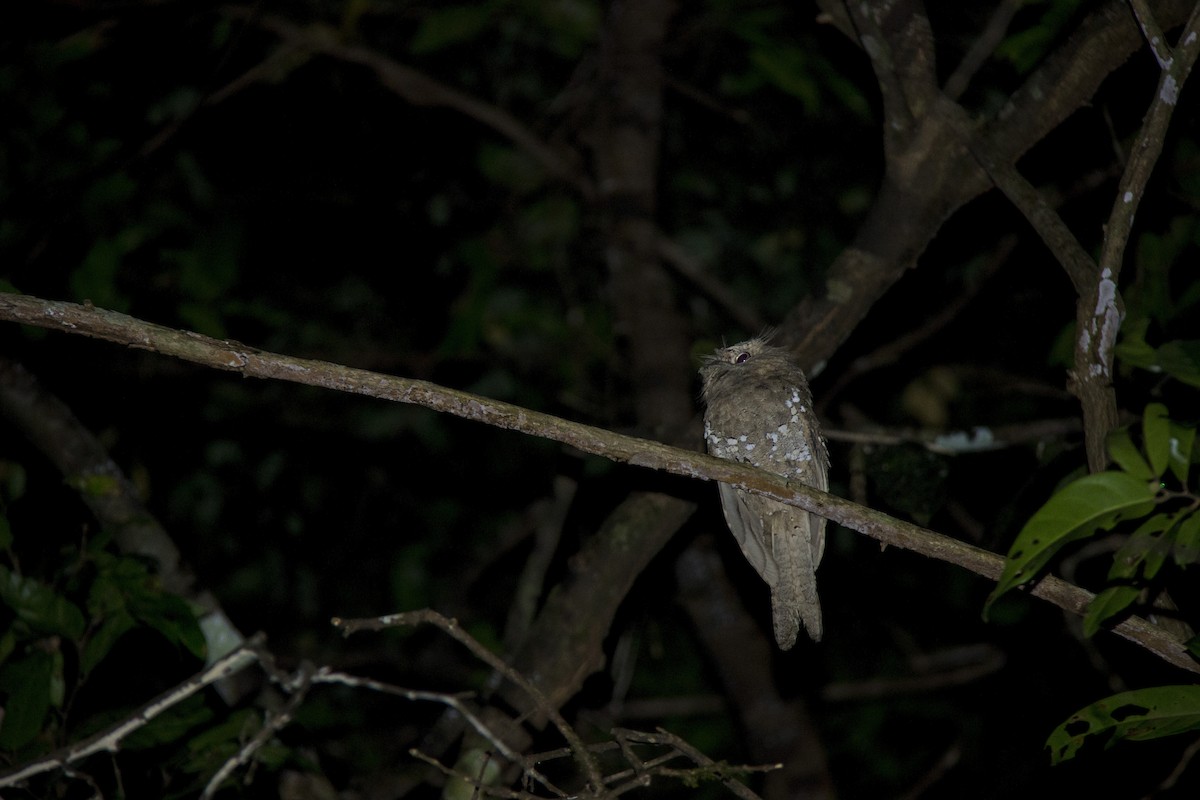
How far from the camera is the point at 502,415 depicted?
2254 mm

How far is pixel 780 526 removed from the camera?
3502 millimetres

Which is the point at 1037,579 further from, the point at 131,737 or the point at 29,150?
the point at 29,150

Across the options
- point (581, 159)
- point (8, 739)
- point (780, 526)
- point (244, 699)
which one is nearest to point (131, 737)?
point (8, 739)

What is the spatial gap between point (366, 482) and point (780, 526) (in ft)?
11.9

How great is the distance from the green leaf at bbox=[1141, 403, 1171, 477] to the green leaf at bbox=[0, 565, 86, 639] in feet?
9.51

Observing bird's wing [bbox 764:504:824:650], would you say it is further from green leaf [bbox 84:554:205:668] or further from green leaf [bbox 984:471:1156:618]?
green leaf [bbox 84:554:205:668]

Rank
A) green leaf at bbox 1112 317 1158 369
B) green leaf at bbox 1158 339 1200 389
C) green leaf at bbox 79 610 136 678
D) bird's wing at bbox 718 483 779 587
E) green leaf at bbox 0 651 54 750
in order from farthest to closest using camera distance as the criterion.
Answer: bird's wing at bbox 718 483 779 587 < green leaf at bbox 79 610 136 678 < green leaf at bbox 0 651 54 750 < green leaf at bbox 1112 317 1158 369 < green leaf at bbox 1158 339 1200 389

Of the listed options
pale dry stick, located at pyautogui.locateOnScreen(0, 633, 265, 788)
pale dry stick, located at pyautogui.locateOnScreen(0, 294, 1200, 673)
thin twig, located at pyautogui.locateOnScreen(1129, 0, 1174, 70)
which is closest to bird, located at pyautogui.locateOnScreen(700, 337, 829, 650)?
pale dry stick, located at pyautogui.locateOnScreen(0, 294, 1200, 673)

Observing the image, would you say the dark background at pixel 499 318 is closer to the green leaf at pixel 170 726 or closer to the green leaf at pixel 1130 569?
the green leaf at pixel 170 726

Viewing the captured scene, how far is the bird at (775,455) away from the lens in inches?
134

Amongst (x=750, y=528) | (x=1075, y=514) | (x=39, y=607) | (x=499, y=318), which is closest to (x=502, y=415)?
(x=1075, y=514)

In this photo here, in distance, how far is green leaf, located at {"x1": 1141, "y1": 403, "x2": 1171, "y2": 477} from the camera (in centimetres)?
196

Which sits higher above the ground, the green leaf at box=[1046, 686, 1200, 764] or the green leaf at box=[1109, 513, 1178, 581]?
the green leaf at box=[1109, 513, 1178, 581]

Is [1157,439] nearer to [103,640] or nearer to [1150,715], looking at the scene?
[1150,715]
